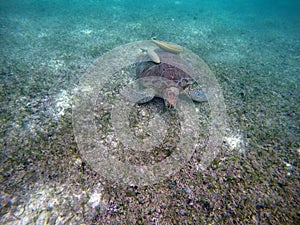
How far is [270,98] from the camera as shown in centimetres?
379

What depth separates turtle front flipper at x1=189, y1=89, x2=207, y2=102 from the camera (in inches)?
134

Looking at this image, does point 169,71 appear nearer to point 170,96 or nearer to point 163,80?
point 163,80

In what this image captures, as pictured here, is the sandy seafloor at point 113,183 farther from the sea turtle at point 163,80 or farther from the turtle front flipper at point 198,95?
the sea turtle at point 163,80

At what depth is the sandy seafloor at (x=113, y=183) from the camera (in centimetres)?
183

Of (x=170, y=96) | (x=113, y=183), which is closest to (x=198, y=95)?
(x=170, y=96)

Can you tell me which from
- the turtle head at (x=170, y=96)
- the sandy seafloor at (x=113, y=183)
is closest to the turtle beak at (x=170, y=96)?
the turtle head at (x=170, y=96)

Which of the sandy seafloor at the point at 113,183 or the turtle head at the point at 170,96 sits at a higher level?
the turtle head at the point at 170,96

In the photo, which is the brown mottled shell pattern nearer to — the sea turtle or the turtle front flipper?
the sea turtle

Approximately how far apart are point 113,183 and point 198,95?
2.40m

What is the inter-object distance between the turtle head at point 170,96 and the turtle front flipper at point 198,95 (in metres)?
0.38

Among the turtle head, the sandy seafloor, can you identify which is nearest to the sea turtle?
the turtle head

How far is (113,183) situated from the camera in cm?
207

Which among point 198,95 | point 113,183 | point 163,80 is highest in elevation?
point 163,80

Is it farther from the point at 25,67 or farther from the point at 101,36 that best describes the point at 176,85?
the point at 101,36
